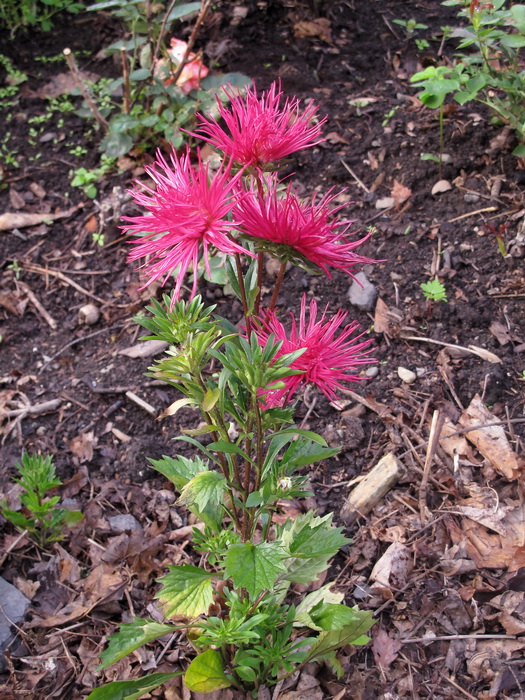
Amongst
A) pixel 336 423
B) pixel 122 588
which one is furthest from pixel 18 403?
pixel 336 423

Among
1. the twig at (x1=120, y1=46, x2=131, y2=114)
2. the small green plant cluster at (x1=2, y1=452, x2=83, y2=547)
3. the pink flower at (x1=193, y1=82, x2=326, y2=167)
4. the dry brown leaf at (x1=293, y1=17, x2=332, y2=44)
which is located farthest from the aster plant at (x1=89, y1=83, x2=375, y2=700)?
the dry brown leaf at (x1=293, y1=17, x2=332, y2=44)

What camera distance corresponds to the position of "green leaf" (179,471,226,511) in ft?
4.88

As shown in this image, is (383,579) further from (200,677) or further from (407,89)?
(407,89)

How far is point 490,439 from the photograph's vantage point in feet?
7.56

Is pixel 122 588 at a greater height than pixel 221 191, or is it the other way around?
pixel 221 191

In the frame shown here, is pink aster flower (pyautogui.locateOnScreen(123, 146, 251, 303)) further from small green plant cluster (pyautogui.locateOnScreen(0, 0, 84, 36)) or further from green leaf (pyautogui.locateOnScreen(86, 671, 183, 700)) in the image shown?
small green plant cluster (pyautogui.locateOnScreen(0, 0, 84, 36))

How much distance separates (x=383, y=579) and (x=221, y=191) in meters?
1.42

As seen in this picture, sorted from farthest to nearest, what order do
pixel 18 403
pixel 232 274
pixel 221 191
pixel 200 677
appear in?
pixel 18 403 < pixel 200 677 < pixel 232 274 < pixel 221 191

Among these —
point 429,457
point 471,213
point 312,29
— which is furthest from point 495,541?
point 312,29

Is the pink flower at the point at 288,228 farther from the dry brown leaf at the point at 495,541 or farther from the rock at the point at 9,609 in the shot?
the rock at the point at 9,609

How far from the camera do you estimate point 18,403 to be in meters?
2.68

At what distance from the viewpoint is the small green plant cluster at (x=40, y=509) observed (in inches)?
85.5

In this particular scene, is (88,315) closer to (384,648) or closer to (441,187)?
(441,187)

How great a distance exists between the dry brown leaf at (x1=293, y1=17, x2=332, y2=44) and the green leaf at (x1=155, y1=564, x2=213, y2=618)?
3.36 meters
